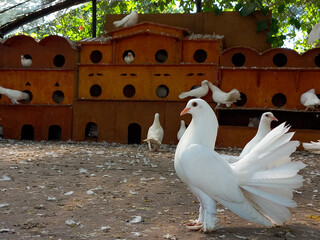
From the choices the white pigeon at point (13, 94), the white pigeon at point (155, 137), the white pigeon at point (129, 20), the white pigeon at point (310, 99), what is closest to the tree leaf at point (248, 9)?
the white pigeon at point (310, 99)

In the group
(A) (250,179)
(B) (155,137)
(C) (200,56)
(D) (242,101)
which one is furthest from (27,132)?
(A) (250,179)

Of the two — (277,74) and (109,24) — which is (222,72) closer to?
(277,74)

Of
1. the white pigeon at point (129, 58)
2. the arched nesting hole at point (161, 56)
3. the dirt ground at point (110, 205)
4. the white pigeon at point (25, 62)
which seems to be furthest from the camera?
the white pigeon at point (25, 62)

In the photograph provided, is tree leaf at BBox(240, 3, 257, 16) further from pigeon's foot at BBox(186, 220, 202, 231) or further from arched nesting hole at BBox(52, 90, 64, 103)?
pigeon's foot at BBox(186, 220, 202, 231)

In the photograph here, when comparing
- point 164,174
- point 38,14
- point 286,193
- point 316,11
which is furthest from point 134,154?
point 316,11

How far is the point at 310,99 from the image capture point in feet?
28.7

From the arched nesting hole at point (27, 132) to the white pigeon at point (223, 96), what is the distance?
5.58 meters

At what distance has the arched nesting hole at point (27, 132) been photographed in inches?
434

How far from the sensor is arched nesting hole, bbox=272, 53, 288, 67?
32.9ft

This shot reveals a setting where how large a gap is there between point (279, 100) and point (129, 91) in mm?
4253

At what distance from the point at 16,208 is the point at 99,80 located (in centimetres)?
718

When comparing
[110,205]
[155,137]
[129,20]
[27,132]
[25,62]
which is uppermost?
[129,20]

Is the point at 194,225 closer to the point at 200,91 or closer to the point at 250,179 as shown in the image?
the point at 250,179

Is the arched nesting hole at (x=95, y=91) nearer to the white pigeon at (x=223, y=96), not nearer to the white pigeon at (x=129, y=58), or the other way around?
the white pigeon at (x=129, y=58)
